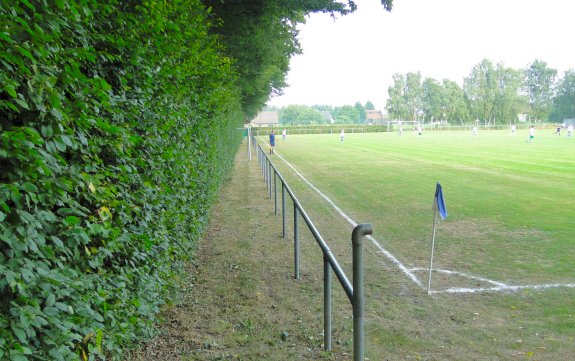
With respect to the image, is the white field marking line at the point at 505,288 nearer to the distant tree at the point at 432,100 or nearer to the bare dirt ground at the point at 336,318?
the bare dirt ground at the point at 336,318

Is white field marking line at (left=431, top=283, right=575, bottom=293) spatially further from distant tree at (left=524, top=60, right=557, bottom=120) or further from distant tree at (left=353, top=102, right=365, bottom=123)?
distant tree at (left=353, top=102, right=365, bottom=123)

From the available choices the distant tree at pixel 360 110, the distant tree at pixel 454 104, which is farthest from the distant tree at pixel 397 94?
the distant tree at pixel 360 110

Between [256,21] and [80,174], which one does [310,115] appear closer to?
[256,21]

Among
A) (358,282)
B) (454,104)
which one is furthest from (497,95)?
(358,282)

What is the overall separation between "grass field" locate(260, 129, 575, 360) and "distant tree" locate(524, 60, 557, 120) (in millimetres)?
117862

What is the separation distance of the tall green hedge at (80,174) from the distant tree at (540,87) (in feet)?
436

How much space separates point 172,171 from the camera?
4.68 m

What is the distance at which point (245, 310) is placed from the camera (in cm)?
546

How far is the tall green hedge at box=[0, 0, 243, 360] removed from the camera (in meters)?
1.83

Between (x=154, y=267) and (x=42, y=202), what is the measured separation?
2.18 m

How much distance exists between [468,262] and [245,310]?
3893mm

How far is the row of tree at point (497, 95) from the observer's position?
11769 centimetres

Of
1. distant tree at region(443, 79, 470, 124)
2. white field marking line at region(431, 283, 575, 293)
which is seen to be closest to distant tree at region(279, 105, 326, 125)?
distant tree at region(443, 79, 470, 124)

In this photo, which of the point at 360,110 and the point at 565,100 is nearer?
the point at 565,100
